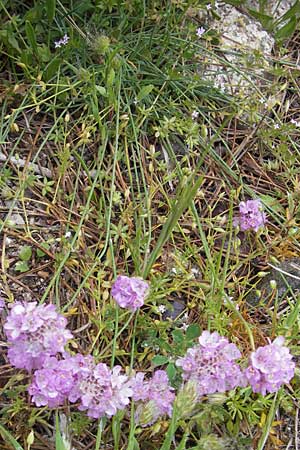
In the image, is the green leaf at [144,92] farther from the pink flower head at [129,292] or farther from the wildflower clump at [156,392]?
the wildflower clump at [156,392]

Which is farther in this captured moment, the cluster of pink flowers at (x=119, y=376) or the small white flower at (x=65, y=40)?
the small white flower at (x=65, y=40)

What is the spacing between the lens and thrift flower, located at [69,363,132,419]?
1268 millimetres

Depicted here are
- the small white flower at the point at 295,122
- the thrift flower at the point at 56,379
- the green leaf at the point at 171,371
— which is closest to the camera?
the thrift flower at the point at 56,379

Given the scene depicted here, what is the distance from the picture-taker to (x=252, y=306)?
5.41ft

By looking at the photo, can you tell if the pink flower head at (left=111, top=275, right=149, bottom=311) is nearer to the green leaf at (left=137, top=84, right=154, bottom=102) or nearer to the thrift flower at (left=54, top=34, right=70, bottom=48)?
the green leaf at (left=137, top=84, right=154, bottom=102)

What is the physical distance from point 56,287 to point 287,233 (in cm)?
65

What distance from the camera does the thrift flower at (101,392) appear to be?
127cm

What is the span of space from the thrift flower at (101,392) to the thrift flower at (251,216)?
1.92 ft

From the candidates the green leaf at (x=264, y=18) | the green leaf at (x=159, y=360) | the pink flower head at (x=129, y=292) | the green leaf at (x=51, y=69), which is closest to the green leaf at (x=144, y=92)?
the green leaf at (x=51, y=69)

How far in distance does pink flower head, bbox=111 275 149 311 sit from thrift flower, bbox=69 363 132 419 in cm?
15

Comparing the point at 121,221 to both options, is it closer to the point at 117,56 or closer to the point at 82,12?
the point at 117,56

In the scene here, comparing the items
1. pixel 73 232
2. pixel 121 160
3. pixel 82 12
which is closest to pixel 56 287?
pixel 73 232

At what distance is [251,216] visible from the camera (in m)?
1.71

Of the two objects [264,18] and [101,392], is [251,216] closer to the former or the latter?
[101,392]
